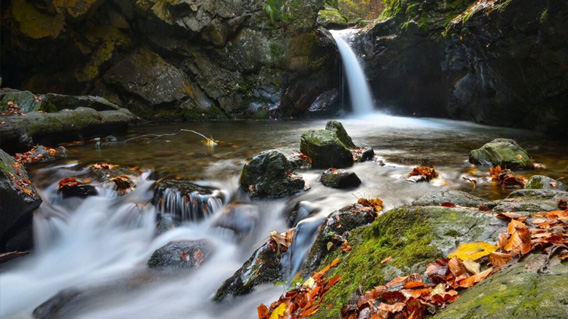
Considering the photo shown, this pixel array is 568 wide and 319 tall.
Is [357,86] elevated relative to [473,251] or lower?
elevated

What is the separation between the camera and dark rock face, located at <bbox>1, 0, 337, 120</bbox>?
42.5 feet

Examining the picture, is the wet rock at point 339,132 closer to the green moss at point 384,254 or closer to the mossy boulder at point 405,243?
the green moss at point 384,254

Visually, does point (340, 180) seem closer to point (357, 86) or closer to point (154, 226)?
point (154, 226)

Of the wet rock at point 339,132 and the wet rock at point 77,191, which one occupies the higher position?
the wet rock at point 339,132

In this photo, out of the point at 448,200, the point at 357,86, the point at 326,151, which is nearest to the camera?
the point at 448,200

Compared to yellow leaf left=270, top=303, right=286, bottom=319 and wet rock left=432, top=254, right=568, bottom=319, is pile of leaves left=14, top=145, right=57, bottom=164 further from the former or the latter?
wet rock left=432, top=254, right=568, bottom=319

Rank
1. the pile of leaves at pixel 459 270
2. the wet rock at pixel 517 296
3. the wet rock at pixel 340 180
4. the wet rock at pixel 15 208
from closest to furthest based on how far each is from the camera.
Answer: the wet rock at pixel 517 296, the pile of leaves at pixel 459 270, the wet rock at pixel 15 208, the wet rock at pixel 340 180

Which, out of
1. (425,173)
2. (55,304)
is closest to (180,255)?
(55,304)

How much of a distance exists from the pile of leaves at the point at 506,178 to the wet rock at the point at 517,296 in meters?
4.78

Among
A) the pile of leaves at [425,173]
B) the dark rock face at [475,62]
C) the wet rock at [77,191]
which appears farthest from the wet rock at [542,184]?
the wet rock at [77,191]

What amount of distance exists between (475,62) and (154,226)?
11337 mm

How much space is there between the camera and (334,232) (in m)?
3.28

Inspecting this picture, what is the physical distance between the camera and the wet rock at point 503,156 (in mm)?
6344

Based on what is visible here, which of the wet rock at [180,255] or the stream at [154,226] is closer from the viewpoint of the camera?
the stream at [154,226]
